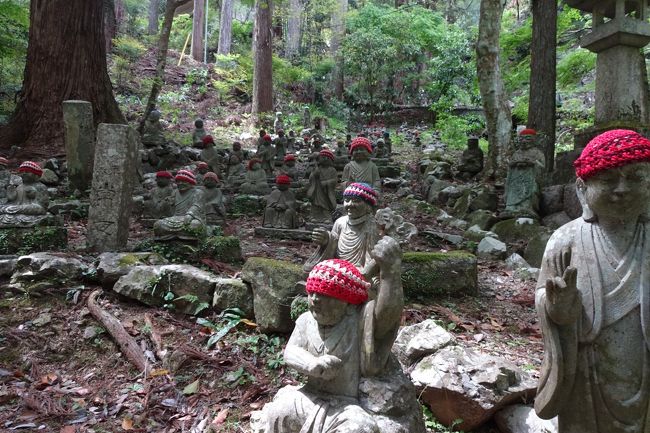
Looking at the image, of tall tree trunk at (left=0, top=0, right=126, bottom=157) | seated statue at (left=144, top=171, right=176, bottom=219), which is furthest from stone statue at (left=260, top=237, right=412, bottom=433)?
tall tree trunk at (left=0, top=0, right=126, bottom=157)

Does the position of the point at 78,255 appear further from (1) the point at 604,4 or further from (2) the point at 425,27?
(2) the point at 425,27

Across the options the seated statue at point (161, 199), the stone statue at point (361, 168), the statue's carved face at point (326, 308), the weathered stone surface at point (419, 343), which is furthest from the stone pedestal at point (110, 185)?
the statue's carved face at point (326, 308)

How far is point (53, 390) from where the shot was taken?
4645 millimetres

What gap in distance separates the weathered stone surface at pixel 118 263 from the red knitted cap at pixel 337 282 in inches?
164

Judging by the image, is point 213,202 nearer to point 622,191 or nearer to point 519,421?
point 519,421

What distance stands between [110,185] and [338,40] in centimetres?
2256

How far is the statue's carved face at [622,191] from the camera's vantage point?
2.19m

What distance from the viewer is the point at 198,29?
3031cm

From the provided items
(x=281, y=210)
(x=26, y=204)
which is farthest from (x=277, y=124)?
(x=26, y=204)

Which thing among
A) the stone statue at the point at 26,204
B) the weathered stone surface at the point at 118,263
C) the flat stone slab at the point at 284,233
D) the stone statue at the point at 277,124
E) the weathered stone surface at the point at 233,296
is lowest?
the weathered stone surface at the point at 233,296

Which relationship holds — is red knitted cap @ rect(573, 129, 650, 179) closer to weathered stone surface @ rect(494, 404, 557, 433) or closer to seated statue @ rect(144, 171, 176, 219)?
weathered stone surface @ rect(494, 404, 557, 433)

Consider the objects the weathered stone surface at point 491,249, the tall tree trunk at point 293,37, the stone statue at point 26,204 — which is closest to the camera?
the stone statue at point 26,204

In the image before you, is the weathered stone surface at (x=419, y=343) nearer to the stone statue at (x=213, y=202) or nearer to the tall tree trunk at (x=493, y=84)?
the stone statue at (x=213, y=202)

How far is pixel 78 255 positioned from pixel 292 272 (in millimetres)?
3444
